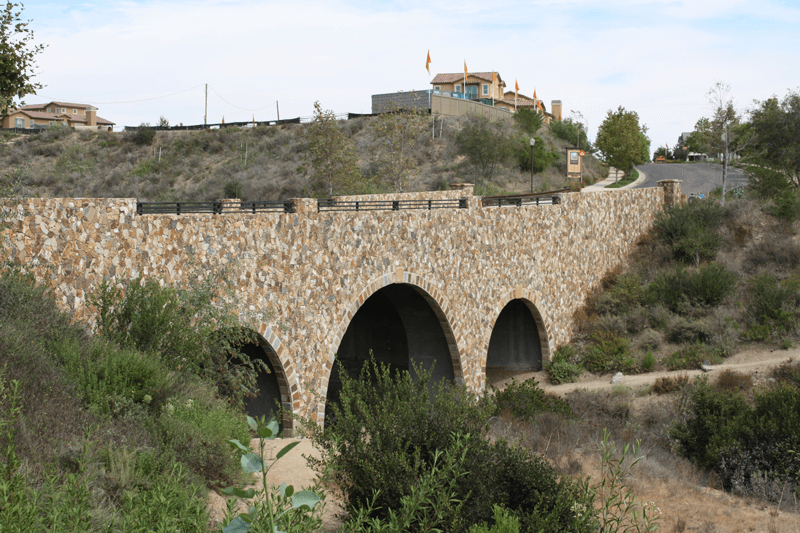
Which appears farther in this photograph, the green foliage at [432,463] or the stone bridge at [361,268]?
the stone bridge at [361,268]

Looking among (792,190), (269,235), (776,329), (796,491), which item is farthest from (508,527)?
(792,190)

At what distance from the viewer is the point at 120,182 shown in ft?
140

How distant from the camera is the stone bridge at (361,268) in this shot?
29.6 ft

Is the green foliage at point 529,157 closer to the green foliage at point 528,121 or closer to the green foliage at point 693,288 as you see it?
the green foliage at point 528,121

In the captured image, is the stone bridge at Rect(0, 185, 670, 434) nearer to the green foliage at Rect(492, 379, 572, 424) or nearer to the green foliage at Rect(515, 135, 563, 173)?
the green foliage at Rect(492, 379, 572, 424)

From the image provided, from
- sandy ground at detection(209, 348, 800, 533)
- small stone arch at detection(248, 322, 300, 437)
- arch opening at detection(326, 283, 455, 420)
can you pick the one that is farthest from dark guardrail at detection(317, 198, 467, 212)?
sandy ground at detection(209, 348, 800, 533)

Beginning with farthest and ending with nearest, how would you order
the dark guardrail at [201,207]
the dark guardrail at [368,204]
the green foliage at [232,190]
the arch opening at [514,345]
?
the green foliage at [232,190]
the arch opening at [514,345]
the dark guardrail at [368,204]
the dark guardrail at [201,207]

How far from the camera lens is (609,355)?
2006 cm

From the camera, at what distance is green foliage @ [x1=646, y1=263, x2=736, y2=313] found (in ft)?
A: 71.2

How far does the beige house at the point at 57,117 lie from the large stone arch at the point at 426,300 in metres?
48.1

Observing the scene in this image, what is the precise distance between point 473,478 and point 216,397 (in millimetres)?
4787

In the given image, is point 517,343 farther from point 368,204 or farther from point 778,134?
point 778,134

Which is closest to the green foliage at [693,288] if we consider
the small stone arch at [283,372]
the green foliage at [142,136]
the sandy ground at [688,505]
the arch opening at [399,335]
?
the arch opening at [399,335]

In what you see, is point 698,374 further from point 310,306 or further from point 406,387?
point 406,387
